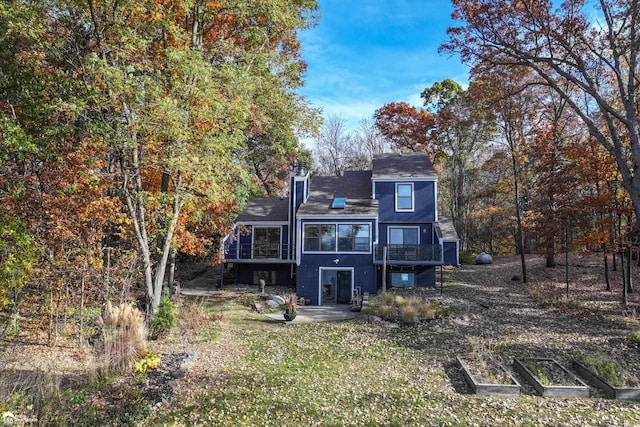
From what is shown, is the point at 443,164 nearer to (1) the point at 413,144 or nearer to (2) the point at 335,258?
(1) the point at 413,144

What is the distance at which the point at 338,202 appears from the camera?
67.6ft

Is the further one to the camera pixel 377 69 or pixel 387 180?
pixel 387 180

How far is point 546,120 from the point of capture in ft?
75.4

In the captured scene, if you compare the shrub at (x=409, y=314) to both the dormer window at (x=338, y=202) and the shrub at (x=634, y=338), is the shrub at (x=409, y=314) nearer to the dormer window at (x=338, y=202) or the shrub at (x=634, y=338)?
the shrub at (x=634, y=338)

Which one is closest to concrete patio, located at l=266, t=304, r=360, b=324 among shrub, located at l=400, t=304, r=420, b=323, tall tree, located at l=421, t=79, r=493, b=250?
shrub, located at l=400, t=304, r=420, b=323

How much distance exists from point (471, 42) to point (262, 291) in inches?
572

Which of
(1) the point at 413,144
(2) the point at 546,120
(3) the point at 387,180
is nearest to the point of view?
(3) the point at 387,180

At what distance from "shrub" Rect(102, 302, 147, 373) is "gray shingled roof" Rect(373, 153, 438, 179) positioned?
1530 centimetres

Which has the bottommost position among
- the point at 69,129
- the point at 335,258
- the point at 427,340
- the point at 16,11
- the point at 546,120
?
the point at 427,340

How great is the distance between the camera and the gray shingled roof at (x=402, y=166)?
21.1 meters

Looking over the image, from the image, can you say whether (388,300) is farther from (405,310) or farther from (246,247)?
(246,247)

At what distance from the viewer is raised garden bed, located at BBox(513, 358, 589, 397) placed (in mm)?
7086

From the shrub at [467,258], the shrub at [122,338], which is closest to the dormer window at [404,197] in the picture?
the shrub at [467,258]

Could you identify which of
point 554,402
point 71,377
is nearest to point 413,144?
point 554,402
